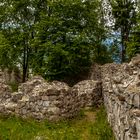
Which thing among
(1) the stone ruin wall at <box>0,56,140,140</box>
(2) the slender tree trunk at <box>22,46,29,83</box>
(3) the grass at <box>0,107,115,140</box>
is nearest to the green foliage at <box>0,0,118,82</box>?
(2) the slender tree trunk at <box>22,46,29,83</box>

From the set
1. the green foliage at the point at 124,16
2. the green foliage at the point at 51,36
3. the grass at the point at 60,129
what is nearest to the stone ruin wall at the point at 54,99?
the grass at the point at 60,129

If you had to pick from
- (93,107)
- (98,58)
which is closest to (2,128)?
(93,107)

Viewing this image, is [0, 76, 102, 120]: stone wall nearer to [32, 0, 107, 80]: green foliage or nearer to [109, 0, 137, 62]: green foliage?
[32, 0, 107, 80]: green foliage

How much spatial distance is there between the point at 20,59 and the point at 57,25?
7.46 meters

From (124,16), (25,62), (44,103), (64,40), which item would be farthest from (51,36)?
(44,103)

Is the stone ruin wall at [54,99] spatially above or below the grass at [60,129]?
above

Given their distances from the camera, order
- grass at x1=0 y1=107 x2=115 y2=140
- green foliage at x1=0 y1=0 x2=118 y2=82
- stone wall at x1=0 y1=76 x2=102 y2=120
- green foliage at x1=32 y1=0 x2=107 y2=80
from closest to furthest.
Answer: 1. grass at x1=0 y1=107 x2=115 y2=140
2. stone wall at x1=0 y1=76 x2=102 y2=120
3. green foliage at x1=32 y1=0 x2=107 y2=80
4. green foliage at x1=0 y1=0 x2=118 y2=82

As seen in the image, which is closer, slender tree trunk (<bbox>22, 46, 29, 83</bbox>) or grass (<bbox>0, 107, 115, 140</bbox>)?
grass (<bbox>0, 107, 115, 140</bbox>)

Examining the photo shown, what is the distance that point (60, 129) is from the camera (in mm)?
19812

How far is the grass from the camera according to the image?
59.7 ft

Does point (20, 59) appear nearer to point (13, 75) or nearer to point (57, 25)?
point (13, 75)

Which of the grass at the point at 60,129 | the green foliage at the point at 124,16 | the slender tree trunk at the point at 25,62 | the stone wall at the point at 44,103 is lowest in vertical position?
the grass at the point at 60,129

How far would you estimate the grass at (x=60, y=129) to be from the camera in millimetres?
18203

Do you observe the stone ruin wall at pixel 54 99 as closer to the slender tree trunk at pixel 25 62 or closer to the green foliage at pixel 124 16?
the slender tree trunk at pixel 25 62
